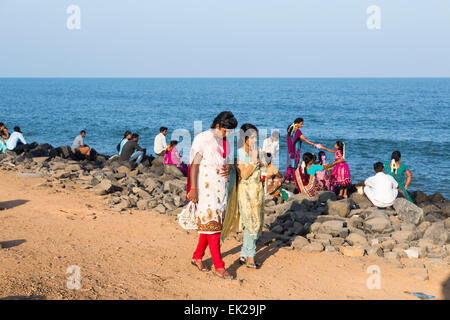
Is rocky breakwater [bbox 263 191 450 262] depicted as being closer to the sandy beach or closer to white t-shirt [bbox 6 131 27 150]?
the sandy beach

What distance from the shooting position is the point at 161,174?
13.2 m

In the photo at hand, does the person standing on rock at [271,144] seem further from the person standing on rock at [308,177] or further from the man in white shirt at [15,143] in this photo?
the man in white shirt at [15,143]

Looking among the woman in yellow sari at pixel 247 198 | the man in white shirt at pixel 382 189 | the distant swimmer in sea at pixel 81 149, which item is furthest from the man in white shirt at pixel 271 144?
the distant swimmer in sea at pixel 81 149

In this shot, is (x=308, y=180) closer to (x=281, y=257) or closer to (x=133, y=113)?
(x=281, y=257)

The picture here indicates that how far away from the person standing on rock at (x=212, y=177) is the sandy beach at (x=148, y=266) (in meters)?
0.58

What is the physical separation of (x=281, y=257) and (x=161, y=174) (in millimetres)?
6985

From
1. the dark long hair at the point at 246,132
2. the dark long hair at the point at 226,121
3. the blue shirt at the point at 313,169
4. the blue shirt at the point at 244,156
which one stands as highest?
the dark long hair at the point at 226,121

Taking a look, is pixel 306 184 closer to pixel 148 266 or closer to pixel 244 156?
pixel 244 156

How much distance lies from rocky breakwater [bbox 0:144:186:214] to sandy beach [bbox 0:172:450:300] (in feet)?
2.85

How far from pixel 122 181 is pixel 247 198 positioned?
584cm

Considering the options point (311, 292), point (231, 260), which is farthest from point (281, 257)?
point (311, 292)

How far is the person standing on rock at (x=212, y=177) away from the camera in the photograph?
560cm

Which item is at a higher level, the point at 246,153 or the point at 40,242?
the point at 246,153

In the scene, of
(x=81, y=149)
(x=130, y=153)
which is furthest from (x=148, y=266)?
(x=81, y=149)
